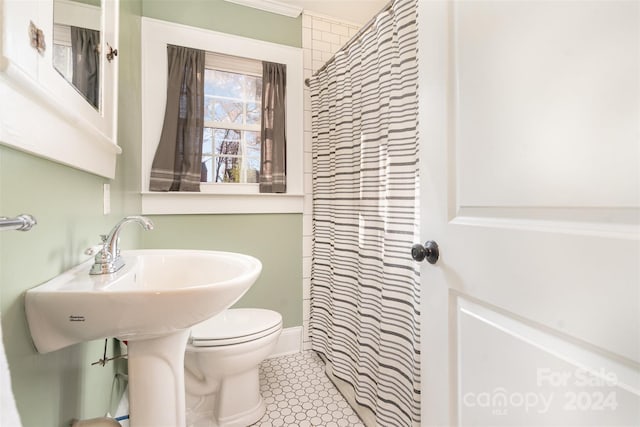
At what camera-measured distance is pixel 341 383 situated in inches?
Result: 63.2

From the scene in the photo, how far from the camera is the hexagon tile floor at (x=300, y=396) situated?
53.4 inches

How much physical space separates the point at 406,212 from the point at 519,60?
2.18 ft

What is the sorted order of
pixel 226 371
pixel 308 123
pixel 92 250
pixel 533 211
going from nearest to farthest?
pixel 533 211
pixel 92 250
pixel 226 371
pixel 308 123

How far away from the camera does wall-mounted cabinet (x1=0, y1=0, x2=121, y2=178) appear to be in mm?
482

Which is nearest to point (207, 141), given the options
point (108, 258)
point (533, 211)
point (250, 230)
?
point (250, 230)

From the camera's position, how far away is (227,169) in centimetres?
188

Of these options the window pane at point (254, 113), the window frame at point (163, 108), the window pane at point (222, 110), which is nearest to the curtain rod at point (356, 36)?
the window frame at point (163, 108)

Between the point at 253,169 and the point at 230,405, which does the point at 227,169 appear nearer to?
the point at 253,169

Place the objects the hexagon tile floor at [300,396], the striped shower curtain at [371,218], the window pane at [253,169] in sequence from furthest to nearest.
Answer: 1. the window pane at [253,169]
2. the hexagon tile floor at [300,396]
3. the striped shower curtain at [371,218]

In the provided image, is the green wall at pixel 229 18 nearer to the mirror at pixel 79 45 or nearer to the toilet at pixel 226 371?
the mirror at pixel 79 45

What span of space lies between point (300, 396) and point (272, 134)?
1.54m

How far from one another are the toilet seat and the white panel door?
2.59ft

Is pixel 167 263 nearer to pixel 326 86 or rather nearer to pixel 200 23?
pixel 326 86

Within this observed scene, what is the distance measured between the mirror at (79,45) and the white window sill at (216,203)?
836 millimetres
